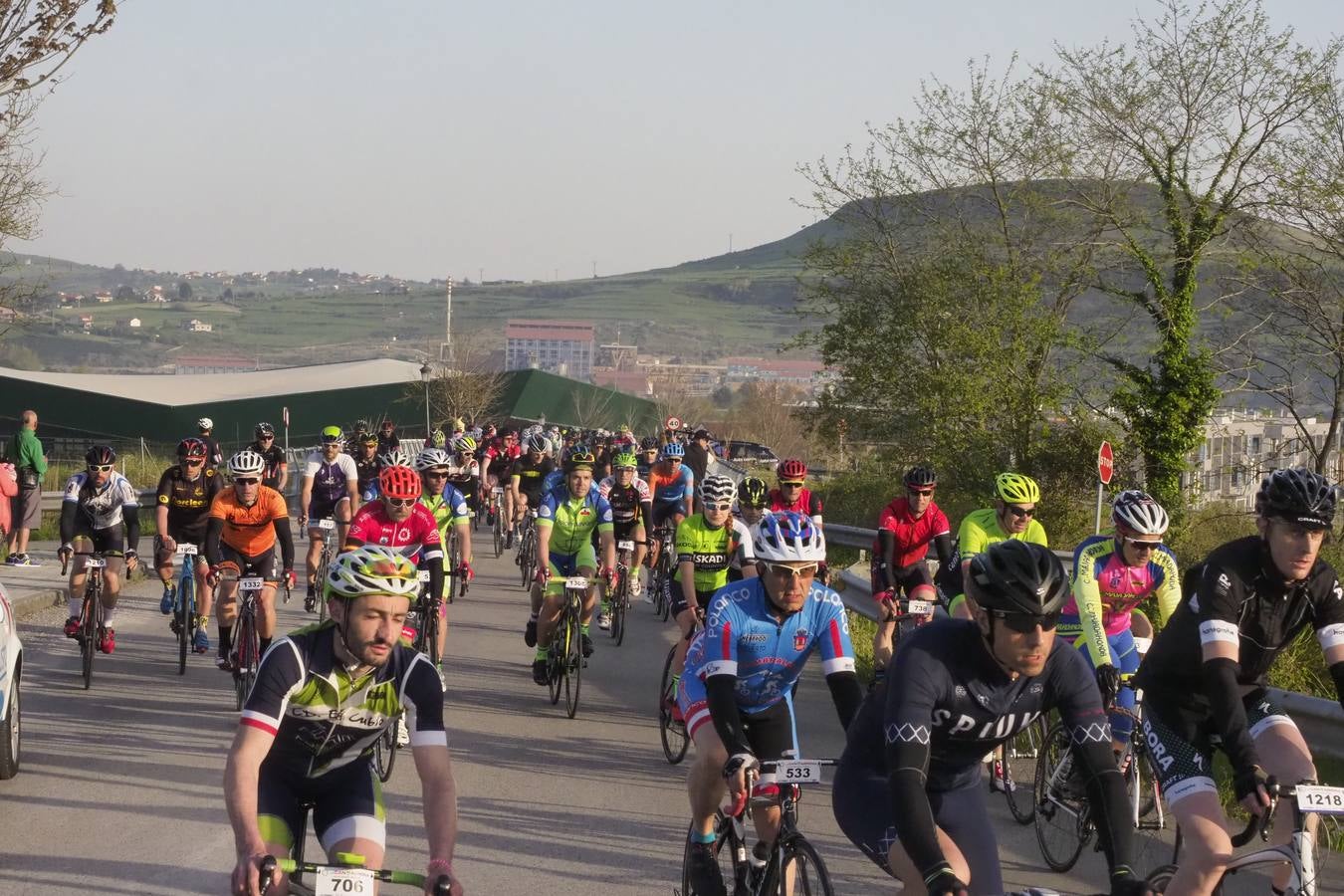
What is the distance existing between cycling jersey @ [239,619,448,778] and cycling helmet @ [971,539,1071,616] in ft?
5.56

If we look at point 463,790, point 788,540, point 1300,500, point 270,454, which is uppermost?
point 1300,500

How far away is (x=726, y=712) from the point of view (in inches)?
241

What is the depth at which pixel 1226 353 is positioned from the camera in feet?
106

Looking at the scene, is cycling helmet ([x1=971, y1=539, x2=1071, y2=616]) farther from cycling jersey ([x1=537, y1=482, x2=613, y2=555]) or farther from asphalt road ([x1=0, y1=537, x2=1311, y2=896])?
cycling jersey ([x1=537, y1=482, x2=613, y2=555])

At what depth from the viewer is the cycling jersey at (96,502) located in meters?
13.8

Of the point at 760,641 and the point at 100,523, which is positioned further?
the point at 100,523

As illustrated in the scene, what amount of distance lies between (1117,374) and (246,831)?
32879 millimetres

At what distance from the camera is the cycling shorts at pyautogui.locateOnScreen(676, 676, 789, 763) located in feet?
22.5

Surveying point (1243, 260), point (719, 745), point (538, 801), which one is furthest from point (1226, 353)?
point (719, 745)

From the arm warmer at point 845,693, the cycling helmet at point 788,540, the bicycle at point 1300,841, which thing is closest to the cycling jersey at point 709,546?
the cycling helmet at point 788,540

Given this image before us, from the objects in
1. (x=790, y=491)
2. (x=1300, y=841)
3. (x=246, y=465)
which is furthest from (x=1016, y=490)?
(x=246, y=465)

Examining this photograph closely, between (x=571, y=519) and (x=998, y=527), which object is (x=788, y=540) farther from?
(x=571, y=519)

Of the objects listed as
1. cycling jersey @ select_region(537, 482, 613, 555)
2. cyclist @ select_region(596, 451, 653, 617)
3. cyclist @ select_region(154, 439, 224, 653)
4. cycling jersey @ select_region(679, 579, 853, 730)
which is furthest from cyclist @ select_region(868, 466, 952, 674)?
cycling jersey @ select_region(679, 579, 853, 730)

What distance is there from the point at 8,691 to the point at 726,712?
522cm
